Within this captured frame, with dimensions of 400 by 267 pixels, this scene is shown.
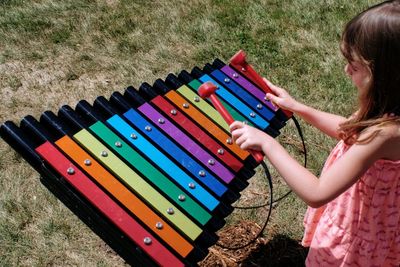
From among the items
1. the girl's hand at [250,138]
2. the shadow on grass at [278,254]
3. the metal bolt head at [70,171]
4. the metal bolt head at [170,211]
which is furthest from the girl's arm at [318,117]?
the metal bolt head at [70,171]

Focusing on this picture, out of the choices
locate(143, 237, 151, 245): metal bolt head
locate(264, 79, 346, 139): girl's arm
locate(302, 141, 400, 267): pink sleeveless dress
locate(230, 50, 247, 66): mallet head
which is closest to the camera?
locate(302, 141, 400, 267): pink sleeveless dress

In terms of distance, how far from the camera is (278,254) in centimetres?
299

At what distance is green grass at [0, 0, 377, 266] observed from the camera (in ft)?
10.5

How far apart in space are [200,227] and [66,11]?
334cm

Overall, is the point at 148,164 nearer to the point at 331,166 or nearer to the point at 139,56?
the point at 331,166

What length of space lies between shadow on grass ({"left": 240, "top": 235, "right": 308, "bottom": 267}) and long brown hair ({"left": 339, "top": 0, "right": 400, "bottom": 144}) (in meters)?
1.29

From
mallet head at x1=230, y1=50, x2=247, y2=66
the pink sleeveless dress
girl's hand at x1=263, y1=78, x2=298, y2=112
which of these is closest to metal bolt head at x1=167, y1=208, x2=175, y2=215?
the pink sleeveless dress

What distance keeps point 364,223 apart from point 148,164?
1012mm

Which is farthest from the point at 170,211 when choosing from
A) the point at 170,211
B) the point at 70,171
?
the point at 70,171

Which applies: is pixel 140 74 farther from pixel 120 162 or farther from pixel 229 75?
pixel 120 162

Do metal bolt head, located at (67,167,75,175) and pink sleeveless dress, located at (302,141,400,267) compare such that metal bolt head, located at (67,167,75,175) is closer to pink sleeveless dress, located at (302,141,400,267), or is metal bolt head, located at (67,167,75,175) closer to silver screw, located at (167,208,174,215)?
silver screw, located at (167,208,174,215)

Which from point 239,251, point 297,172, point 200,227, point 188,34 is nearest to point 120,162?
point 200,227

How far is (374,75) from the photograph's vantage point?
1.79 metres

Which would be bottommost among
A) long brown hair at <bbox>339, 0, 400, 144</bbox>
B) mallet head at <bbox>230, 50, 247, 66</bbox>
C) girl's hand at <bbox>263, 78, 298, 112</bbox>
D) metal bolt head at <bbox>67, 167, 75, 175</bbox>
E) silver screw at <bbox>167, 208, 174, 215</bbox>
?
silver screw at <bbox>167, 208, 174, 215</bbox>
